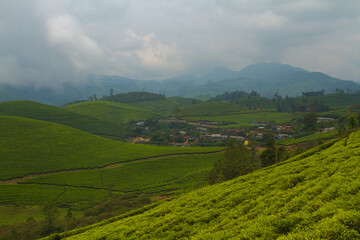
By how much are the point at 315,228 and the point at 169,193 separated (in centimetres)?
4805

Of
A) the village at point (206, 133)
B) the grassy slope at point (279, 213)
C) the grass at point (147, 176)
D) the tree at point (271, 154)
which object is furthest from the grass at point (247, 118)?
the grassy slope at point (279, 213)

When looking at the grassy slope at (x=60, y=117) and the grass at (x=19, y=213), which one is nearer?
the grass at (x=19, y=213)

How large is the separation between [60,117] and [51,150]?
65.8 m

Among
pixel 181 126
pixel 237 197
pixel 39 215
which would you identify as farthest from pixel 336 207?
pixel 181 126

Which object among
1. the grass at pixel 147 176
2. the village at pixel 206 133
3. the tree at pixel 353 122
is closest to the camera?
the tree at pixel 353 122

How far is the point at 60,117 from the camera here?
142 m

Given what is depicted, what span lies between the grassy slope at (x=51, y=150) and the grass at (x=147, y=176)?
6151mm

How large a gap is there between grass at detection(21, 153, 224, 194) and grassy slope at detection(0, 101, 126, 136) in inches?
2477

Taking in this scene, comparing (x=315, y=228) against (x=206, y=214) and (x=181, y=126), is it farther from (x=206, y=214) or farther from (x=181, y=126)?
(x=181, y=126)

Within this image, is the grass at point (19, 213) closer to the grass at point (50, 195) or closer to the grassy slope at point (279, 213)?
the grass at point (50, 195)

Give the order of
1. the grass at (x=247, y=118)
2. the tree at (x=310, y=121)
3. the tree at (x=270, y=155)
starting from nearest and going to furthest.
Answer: the tree at (x=270, y=155)
the tree at (x=310, y=121)
the grass at (x=247, y=118)

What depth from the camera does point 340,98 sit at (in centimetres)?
18450

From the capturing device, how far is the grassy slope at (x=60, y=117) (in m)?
135

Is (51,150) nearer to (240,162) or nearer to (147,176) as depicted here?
(147,176)
